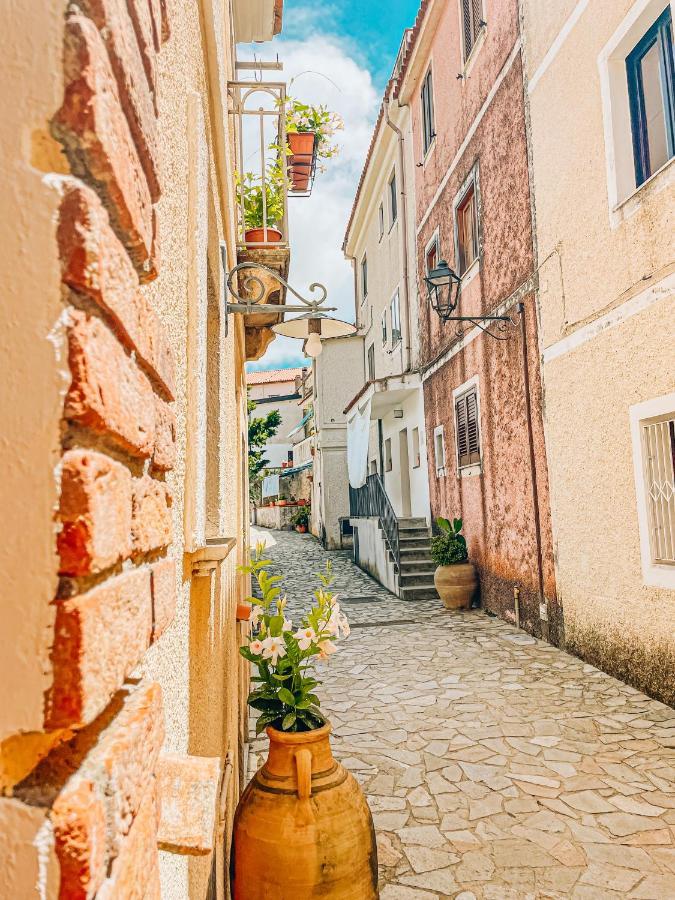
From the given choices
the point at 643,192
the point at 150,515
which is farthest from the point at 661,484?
the point at 150,515

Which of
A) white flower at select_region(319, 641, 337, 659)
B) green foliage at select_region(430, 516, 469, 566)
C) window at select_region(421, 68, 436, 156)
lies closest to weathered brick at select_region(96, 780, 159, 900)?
white flower at select_region(319, 641, 337, 659)

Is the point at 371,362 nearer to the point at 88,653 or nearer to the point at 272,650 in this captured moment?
the point at 272,650

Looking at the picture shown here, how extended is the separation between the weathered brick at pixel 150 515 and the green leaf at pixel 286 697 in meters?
1.89

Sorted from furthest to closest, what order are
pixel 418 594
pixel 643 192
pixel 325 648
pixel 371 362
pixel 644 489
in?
pixel 371 362 < pixel 418 594 < pixel 644 489 < pixel 643 192 < pixel 325 648

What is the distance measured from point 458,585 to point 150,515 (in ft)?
32.3

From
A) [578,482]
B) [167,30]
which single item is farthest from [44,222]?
[578,482]

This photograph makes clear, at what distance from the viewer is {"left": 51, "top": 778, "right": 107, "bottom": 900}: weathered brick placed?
48 centimetres

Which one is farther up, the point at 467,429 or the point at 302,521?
the point at 467,429

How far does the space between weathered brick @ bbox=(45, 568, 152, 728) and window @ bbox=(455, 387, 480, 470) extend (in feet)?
32.5

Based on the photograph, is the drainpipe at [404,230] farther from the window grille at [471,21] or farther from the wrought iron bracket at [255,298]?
the wrought iron bracket at [255,298]

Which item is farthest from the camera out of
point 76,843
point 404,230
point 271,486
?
point 271,486

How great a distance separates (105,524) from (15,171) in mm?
285

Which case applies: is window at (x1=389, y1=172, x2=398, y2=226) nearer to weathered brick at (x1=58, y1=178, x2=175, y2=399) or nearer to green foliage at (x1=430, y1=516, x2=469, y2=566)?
green foliage at (x1=430, y1=516, x2=469, y2=566)

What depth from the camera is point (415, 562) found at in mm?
12391
